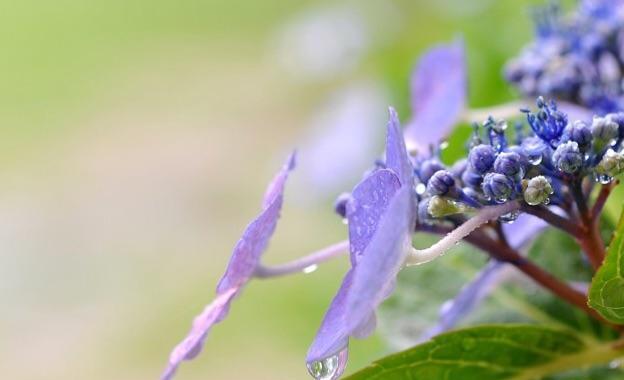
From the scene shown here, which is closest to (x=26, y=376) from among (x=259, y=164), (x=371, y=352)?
(x=259, y=164)

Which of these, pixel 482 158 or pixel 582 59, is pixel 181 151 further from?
pixel 482 158

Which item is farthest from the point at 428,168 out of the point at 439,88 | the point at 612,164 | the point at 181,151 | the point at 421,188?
the point at 181,151

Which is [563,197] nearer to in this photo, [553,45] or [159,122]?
[553,45]

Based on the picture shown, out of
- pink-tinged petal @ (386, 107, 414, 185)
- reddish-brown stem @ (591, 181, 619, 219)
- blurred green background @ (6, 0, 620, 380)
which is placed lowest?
blurred green background @ (6, 0, 620, 380)

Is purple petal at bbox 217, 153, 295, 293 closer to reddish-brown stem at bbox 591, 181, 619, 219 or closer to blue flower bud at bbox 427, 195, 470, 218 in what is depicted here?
blue flower bud at bbox 427, 195, 470, 218

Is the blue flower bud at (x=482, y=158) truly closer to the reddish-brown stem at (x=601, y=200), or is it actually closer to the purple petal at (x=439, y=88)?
the reddish-brown stem at (x=601, y=200)

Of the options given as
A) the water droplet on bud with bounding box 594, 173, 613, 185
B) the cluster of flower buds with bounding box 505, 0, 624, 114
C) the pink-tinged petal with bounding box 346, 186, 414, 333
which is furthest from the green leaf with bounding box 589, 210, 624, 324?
the cluster of flower buds with bounding box 505, 0, 624, 114
